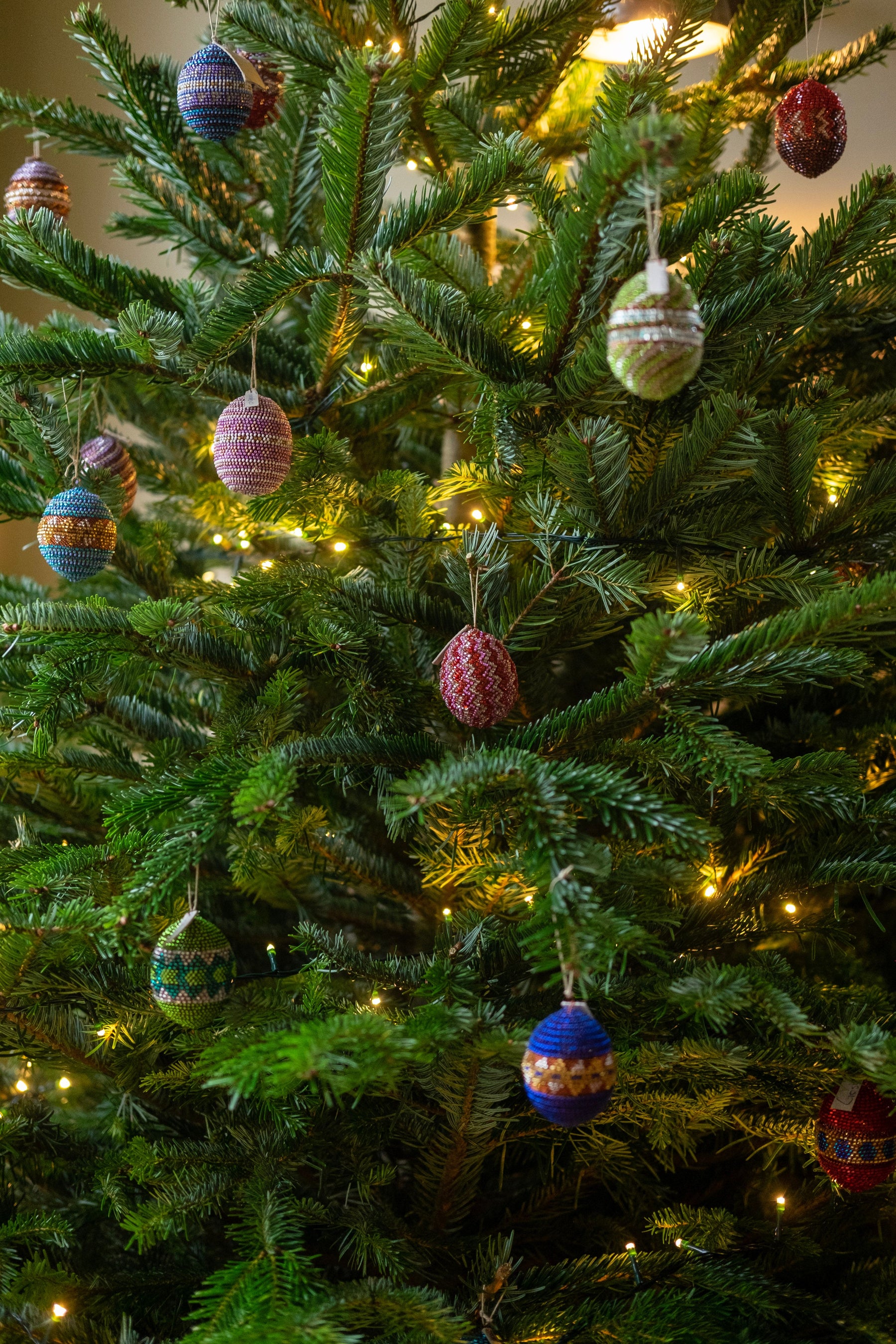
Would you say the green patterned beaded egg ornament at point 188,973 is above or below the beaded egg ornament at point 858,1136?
above

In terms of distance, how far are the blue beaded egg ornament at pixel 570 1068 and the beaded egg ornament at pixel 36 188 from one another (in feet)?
2.55

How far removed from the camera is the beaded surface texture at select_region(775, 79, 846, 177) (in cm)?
78

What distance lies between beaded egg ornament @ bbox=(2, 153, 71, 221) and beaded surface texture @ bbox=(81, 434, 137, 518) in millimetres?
213

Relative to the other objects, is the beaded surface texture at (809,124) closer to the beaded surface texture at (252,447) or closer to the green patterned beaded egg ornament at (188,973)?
the beaded surface texture at (252,447)

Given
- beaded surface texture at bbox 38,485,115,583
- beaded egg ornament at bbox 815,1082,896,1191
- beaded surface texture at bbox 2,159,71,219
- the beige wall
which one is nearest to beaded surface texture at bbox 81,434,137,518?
beaded surface texture at bbox 38,485,115,583

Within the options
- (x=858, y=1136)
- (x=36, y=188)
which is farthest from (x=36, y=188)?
(x=858, y=1136)

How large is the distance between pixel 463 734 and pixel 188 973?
25cm

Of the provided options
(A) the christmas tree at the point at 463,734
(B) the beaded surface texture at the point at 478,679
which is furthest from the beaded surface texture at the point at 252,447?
(B) the beaded surface texture at the point at 478,679

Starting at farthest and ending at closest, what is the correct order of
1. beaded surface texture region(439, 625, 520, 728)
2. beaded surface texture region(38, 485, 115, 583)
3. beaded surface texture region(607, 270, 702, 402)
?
beaded surface texture region(38, 485, 115, 583)
beaded surface texture region(439, 625, 520, 728)
beaded surface texture region(607, 270, 702, 402)

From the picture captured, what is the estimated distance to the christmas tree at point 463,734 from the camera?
1.64 feet

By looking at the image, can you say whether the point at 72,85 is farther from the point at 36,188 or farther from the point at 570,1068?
the point at 570,1068

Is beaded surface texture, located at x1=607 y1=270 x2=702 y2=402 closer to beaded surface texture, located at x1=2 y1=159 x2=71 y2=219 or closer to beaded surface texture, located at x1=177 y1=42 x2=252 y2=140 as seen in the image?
beaded surface texture, located at x1=177 y1=42 x2=252 y2=140

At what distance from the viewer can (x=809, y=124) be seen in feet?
2.56

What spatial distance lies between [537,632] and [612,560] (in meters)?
0.07
